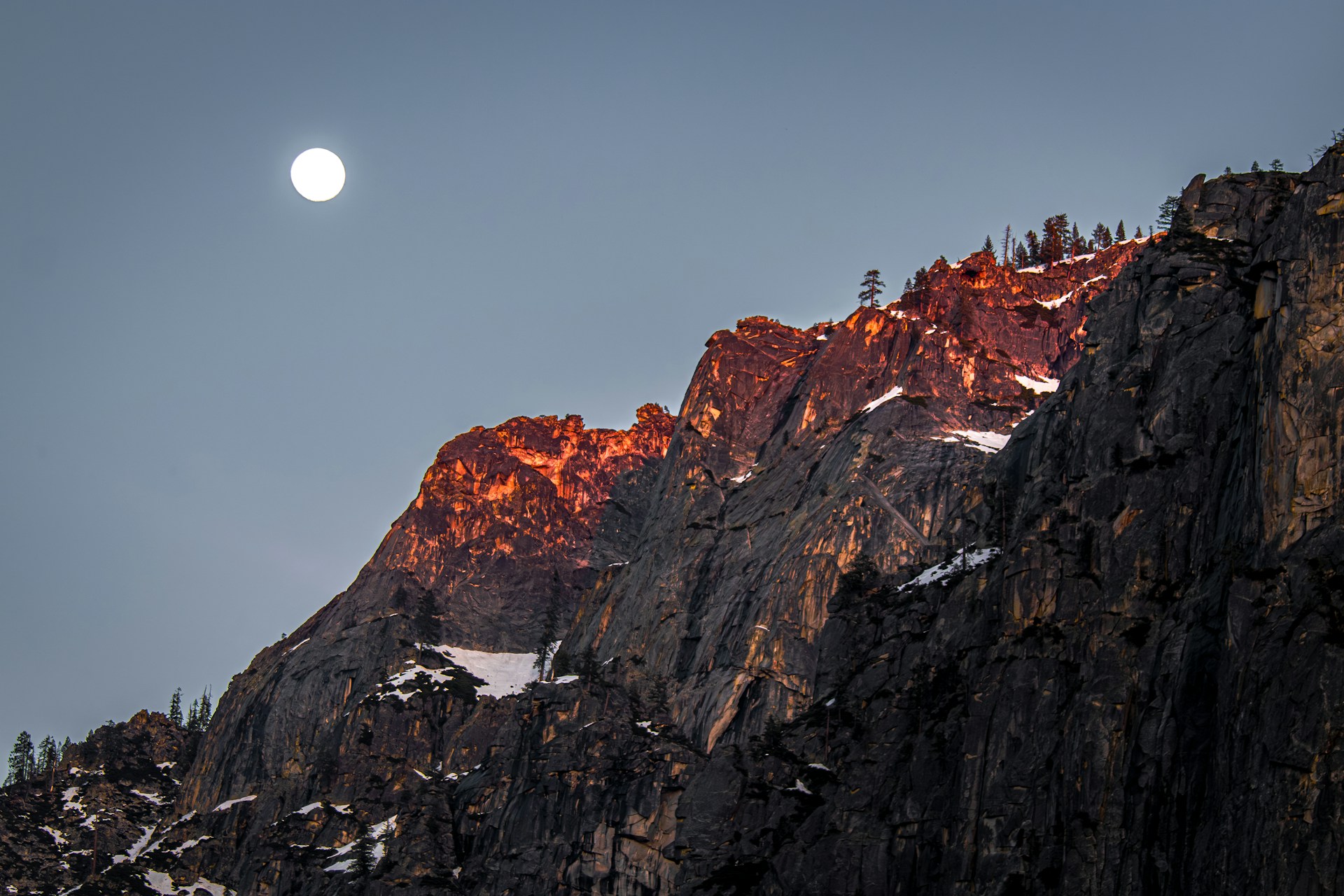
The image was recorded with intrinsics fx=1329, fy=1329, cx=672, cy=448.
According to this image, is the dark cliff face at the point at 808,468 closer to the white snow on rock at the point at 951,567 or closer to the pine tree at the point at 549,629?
the white snow on rock at the point at 951,567

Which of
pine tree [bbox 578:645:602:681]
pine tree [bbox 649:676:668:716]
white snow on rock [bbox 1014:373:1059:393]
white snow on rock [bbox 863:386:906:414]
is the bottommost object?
pine tree [bbox 649:676:668:716]

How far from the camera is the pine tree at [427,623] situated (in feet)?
564

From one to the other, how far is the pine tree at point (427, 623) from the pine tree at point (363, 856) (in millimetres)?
38213

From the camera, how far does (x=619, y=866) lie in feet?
349

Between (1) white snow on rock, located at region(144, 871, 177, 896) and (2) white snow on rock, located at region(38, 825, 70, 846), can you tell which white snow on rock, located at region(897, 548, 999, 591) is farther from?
(2) white snow on rock, located at region(38, 825, 70, 846)

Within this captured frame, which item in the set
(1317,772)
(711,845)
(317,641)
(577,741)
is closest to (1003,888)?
(1317,772)

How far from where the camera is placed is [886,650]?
87.4 metres

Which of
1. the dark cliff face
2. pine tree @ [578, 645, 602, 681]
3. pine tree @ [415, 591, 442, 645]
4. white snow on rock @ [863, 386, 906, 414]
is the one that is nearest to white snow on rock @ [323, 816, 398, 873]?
pine tree @ [578, 645, 602, 681]

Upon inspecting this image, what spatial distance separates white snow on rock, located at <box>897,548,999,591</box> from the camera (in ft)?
293

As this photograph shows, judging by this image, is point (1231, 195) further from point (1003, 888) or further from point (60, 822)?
point (60, 822)

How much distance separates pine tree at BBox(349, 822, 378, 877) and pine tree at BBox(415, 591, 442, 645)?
38.2 metres

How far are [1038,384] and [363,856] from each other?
280 feet

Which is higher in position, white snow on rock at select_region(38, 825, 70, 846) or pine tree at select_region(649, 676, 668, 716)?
pine tree at select_region(649, 676, 668, 716)

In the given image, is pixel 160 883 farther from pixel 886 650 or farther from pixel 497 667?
pixel 886 650
